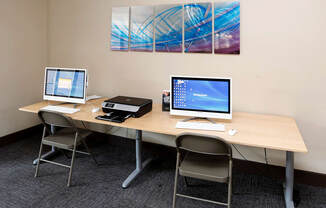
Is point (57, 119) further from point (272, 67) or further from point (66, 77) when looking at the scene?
point (272, 67)

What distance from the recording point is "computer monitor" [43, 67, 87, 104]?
2.93 m

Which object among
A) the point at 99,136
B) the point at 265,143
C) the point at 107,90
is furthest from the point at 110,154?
the point at 265,143

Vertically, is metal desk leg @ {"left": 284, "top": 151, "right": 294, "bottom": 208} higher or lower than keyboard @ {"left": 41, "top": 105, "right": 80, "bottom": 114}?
lower

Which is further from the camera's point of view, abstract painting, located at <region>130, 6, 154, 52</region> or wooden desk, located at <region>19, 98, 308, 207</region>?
abstract painting, located at <region>130, 6, 154, 52</region>

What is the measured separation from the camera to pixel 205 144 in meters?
1.98

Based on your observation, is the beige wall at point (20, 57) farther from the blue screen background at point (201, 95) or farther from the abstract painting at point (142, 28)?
the blue screen background at point (201, 95)

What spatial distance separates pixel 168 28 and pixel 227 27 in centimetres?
70

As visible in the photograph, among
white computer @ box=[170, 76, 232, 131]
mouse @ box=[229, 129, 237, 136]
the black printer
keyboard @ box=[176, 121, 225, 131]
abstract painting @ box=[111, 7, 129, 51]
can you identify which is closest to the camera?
mouse @ box=[229, 129, 237, 136]

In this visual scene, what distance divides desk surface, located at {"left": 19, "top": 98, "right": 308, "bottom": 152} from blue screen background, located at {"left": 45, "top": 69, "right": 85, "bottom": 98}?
0.21 m

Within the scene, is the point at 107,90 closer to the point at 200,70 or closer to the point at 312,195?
the point at 200,70

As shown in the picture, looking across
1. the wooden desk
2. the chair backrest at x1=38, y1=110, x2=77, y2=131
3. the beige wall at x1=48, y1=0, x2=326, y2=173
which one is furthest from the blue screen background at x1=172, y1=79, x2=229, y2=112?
the chair backrest at x1=38, y1=110, x2=77, y2=131

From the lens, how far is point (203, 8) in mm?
2814

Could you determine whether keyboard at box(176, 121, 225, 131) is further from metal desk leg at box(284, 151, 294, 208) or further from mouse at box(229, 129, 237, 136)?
metal desk leg at box(284, 151, 294, 208)

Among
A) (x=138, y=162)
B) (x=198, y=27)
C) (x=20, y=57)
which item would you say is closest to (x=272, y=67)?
(x=198, y=27)
